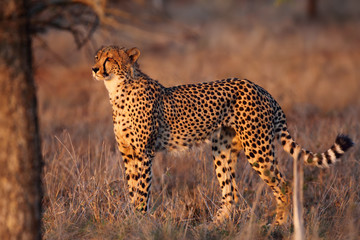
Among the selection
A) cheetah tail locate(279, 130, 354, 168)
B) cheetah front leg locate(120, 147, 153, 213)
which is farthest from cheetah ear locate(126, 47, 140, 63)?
cheetah tail locate(279, 130, 354, 168)

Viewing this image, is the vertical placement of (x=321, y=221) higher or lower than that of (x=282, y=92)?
lower

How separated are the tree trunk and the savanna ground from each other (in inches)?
29.9

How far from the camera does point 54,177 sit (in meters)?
4.77

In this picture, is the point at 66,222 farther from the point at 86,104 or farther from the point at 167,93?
the point at 86,104

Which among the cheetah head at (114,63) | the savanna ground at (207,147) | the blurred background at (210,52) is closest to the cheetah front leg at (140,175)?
the savanna ground at (207,147)

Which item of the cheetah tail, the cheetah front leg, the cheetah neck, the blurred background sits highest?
the blurred background

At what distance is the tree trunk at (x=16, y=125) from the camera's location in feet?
8.38

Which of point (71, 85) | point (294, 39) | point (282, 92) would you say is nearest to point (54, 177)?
point (282, 92)

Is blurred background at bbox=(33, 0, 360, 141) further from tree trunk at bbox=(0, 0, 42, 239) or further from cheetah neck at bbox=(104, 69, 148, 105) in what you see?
tree trunk at bbox=(0, 0, 42, 239)

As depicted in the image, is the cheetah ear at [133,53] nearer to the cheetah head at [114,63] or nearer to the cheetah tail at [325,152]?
the cheetah head at [114,63]

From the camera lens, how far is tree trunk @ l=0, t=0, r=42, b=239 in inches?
101

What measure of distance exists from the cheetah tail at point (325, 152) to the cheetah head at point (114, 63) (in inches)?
53.9

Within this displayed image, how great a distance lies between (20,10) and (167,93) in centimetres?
200

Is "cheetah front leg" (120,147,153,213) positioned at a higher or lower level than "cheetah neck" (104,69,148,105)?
lower
